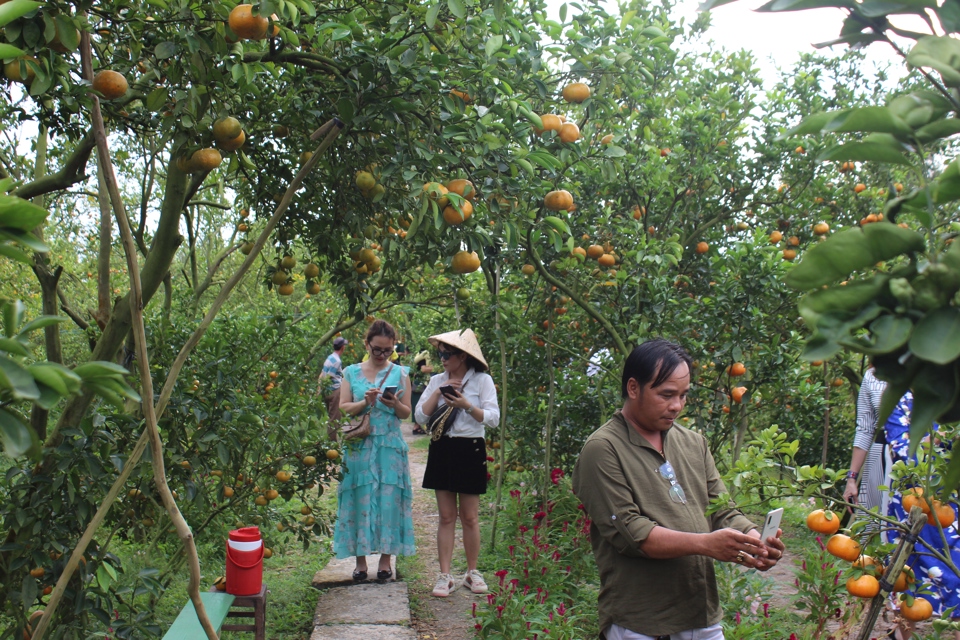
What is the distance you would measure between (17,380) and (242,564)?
2830mm

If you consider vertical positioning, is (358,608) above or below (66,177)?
below

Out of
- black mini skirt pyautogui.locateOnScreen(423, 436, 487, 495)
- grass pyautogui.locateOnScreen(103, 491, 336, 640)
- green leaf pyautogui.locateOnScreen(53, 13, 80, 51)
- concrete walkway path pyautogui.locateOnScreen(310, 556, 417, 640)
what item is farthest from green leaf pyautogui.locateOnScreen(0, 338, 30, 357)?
black mini skirt pyautogui.locateOnScreen(423, 436, 487, 495)

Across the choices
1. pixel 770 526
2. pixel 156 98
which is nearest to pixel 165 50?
pixel 156 98

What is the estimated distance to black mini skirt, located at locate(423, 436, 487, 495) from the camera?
190 inches

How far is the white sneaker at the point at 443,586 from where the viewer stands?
15.8 feet

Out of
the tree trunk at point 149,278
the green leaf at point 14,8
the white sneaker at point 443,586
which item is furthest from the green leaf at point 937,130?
the white sneaker at point 443,586

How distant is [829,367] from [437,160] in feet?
17.6

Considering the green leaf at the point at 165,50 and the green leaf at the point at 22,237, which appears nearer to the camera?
the green leaf at the point at 22,237

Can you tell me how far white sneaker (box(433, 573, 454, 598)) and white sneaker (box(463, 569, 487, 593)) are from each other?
0.42ft

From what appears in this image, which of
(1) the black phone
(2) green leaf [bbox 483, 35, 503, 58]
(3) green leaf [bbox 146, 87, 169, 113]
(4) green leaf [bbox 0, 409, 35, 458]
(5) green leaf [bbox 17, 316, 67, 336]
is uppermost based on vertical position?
(2) green leaf [bbox 483, 35, 503, 58]

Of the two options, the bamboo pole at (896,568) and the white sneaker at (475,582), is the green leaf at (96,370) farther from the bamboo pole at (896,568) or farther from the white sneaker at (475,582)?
the white sneaker at (475,582)

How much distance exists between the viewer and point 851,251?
0.75 meters

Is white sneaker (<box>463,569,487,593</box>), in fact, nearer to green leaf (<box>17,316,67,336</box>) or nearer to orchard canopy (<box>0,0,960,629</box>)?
orchard canopy (<box>0,0,960,629</box>)

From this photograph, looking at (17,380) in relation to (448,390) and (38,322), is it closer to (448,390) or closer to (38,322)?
(38,322)
